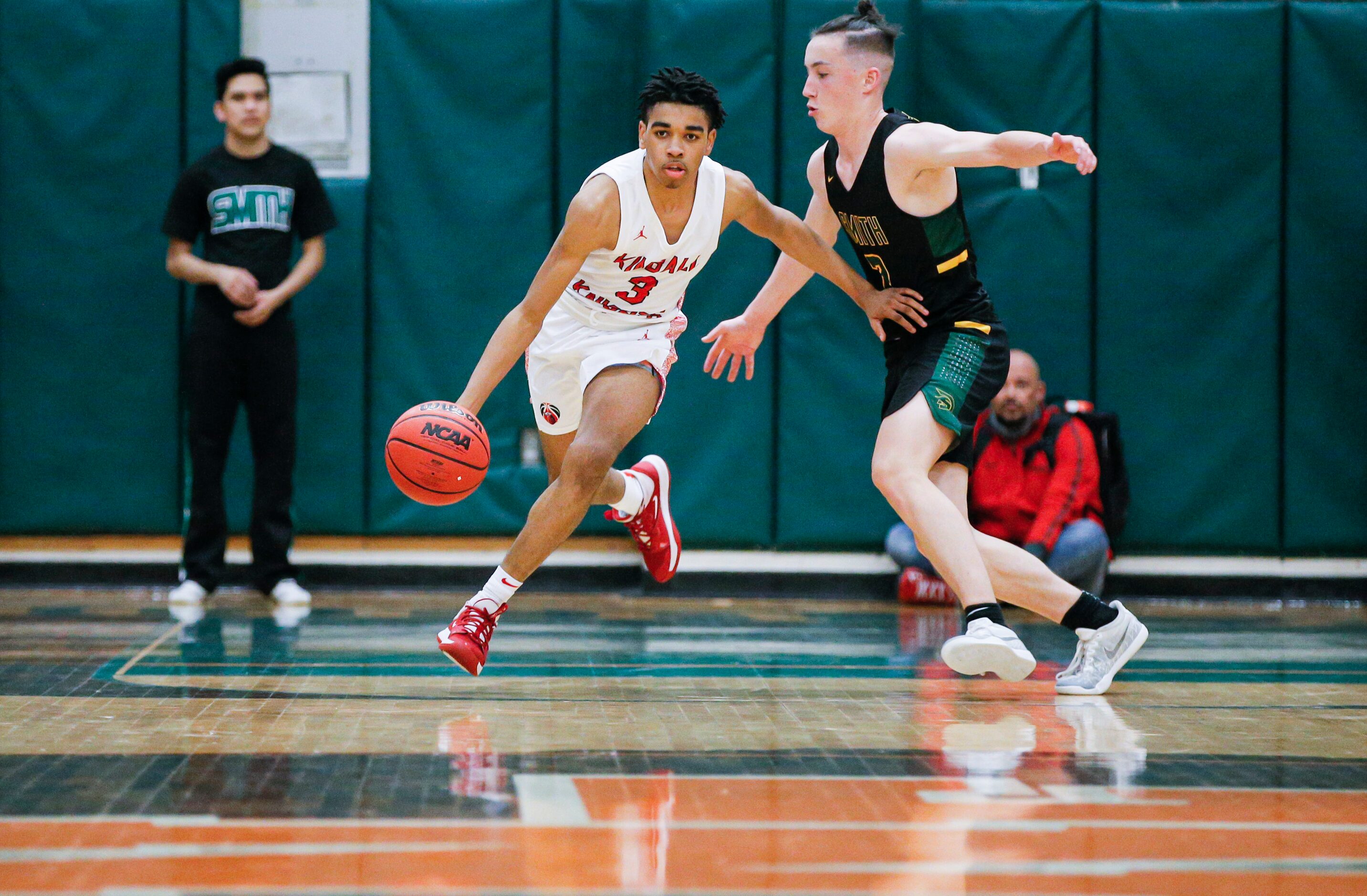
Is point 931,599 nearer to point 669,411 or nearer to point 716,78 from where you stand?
point 669,411

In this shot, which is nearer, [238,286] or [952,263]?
[952,263]

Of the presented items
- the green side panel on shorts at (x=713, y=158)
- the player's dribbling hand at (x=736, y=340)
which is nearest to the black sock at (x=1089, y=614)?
the player's dribbling hand at (x=736, y=340)

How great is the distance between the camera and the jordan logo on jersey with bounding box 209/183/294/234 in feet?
20.5

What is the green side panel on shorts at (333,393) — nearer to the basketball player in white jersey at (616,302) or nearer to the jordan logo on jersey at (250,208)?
the jordan logo on jersey at (250,208)

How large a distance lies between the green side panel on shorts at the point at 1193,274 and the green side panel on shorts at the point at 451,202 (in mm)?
2815

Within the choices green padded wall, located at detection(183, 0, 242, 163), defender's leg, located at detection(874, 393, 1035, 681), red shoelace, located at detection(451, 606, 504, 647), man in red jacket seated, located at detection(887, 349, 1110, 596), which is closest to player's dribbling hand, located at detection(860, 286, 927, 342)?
defender's leg, located at detection(874, 393, 1035, 681)

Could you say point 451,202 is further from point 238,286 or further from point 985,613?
point 985,613

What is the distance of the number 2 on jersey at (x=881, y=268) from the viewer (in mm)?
4117

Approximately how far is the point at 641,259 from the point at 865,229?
65 centimetres

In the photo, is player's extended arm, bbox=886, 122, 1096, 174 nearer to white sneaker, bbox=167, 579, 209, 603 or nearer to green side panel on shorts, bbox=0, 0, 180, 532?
white sneaker, bbox=167, 579, 209, 603

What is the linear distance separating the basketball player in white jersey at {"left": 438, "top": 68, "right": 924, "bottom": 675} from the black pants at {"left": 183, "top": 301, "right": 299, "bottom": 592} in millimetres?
2274

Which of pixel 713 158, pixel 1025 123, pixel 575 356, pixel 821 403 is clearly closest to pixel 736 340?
pixel 575 356

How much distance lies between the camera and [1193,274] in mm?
6906

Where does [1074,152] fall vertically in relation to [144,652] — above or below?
above
